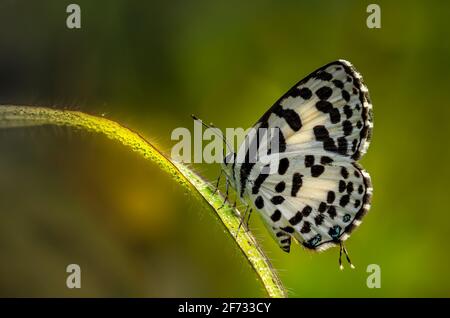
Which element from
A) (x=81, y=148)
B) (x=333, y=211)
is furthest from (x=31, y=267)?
(x=333, y=211)

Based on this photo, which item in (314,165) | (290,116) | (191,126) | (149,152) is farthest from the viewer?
(191,126)

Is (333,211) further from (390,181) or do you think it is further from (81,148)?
(81,148)

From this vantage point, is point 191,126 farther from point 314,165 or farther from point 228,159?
point 314,165

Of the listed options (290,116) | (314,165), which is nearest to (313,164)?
(314,165)

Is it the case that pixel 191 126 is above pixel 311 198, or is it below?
above

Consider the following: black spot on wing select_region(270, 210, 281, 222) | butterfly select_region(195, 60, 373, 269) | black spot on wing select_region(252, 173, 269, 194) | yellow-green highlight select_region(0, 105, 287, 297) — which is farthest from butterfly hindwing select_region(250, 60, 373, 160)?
yellow-green highlight select_region(0, 105, 287, 297)

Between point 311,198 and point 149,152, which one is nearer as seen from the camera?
point 149,152

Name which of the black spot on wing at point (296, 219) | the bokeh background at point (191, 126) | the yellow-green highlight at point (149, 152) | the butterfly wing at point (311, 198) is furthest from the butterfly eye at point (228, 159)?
the yellow-green highlight at point (149, 152)
